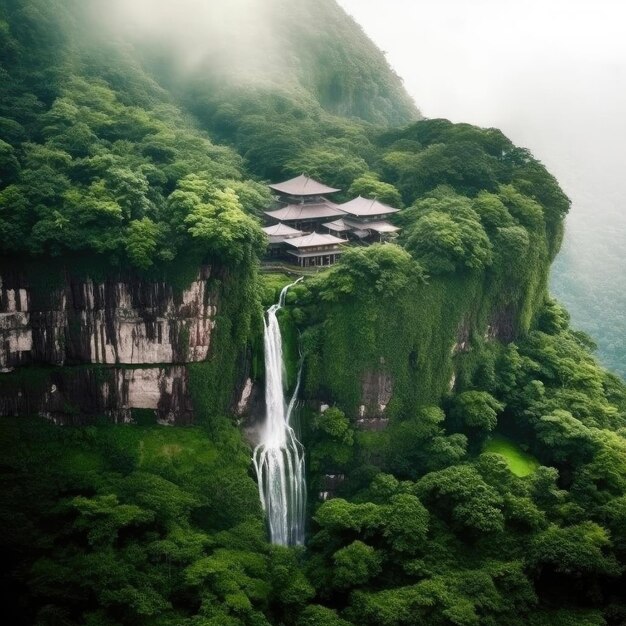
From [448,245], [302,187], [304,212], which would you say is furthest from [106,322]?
[302,187]

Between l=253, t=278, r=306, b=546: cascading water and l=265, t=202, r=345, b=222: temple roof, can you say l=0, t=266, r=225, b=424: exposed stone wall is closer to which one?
l=253, t=278, r=306, b=546: cascading water

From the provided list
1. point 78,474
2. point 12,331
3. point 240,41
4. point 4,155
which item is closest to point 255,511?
point 78,474

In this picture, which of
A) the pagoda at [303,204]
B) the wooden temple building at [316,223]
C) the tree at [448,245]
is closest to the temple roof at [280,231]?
the wooden temple building at [316,223]

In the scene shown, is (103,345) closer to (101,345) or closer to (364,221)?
(101,345)

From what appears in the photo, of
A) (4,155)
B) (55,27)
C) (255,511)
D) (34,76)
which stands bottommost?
(255,511)

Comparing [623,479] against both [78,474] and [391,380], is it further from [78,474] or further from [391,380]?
[78,474]

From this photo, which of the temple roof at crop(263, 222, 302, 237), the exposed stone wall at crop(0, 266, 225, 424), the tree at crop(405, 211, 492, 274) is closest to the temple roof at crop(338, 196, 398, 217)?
the temple roof at crop(263, 222, 302, 237)
